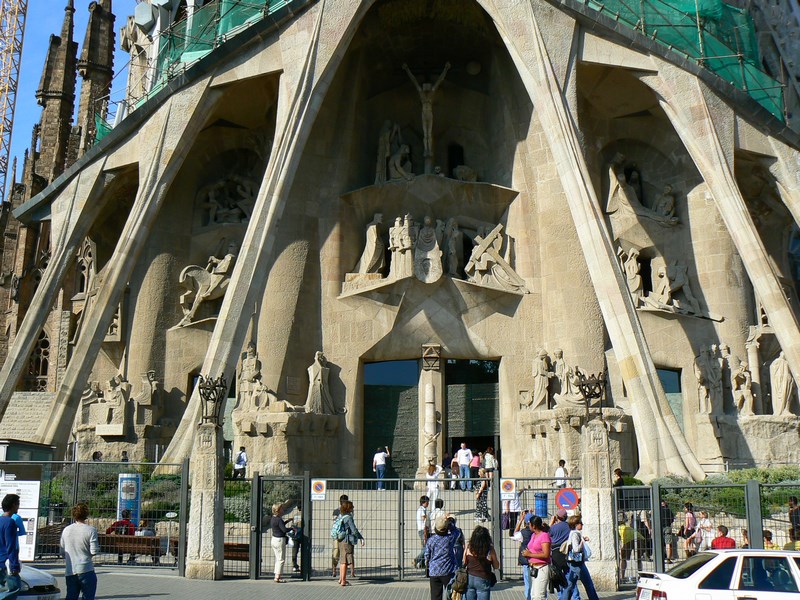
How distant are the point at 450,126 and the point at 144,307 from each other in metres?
9.72

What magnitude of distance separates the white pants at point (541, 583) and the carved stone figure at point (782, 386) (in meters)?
13.0

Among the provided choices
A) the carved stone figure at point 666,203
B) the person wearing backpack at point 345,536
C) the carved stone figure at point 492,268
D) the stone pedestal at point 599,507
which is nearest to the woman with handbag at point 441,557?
the person wearing backpack at point 345,536

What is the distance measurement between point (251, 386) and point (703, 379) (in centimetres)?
1042

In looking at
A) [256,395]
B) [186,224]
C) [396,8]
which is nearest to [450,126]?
[396,8]

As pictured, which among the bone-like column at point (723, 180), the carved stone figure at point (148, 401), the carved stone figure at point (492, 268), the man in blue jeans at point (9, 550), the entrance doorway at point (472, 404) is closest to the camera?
the man in blue jeans at point (9, 550)

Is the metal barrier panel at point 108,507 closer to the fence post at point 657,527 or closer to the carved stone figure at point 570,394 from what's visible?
the fence post at point 657,527

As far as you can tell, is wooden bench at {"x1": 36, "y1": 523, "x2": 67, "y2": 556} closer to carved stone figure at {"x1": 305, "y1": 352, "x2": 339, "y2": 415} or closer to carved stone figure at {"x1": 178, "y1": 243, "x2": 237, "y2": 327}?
carved stone figure at {"x1": 305, "y1": 352, "x2": 339, "y2": 415}

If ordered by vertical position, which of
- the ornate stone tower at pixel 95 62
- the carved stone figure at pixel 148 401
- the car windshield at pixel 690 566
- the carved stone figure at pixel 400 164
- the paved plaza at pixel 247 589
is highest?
the ornate stone tower at pixel 95 62

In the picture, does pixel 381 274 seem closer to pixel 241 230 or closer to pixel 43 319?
pixel 241 230

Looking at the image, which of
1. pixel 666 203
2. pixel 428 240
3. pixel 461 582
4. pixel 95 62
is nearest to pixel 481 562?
pixel 461 582

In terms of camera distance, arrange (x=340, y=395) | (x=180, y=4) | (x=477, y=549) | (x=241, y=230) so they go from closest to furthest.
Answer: (x=477, y=549) < (x=340, y=395) < (x=241, y=230) < (x=180, y=4)

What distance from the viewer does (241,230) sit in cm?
2356

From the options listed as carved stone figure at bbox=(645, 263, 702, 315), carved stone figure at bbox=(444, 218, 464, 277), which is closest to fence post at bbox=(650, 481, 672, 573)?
carved stone figure at bbox=(645, 263, 702, 315)

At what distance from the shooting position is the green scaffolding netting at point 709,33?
2122 cm
